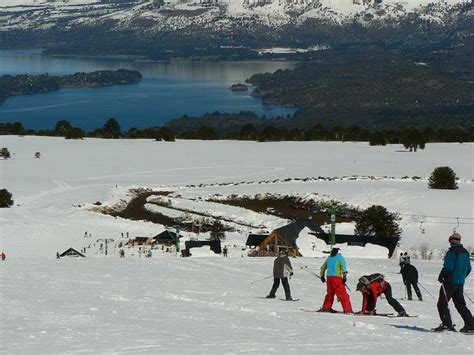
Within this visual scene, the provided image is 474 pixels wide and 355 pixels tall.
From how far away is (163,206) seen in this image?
52.7 m

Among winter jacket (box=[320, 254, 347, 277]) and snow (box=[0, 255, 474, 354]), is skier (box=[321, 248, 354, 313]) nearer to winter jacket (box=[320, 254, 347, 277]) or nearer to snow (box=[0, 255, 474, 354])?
winter jacket (box=[320, 254, 347, 277])

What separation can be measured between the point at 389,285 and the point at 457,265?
2104mm

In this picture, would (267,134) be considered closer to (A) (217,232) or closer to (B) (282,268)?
(A) (217,232)

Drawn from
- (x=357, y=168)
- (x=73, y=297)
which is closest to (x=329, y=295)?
(x=73, y=297)

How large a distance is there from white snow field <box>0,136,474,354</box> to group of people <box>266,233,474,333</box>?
32cm

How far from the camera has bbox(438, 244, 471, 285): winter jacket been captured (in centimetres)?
1130

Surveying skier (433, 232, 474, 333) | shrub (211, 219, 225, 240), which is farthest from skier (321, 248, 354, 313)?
shrub (211, 219, 225, 240)

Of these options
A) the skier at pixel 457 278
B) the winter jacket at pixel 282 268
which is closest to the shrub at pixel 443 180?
the winter jacket at pixel 282 268

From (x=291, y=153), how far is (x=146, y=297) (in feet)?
230

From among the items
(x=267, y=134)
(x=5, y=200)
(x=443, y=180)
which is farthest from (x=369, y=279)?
(x=267, y=134)

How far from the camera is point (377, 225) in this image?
40.3 m

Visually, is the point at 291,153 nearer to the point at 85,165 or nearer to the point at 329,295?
the point at 85,165

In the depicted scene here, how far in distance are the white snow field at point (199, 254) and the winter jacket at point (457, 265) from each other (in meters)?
0.73

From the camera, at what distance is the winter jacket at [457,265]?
1130 centimetres
